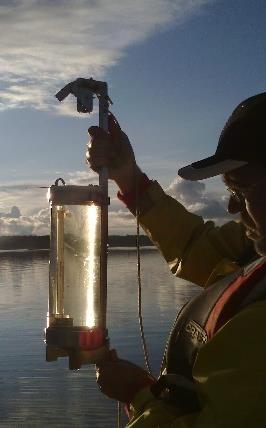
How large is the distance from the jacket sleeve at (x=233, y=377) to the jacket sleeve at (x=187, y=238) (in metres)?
1.67

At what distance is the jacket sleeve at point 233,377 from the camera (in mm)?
1860

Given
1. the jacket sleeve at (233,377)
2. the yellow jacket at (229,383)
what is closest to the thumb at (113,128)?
the yellow jacket at (229,383)

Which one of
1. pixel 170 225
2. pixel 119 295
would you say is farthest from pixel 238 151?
pixel 119 295

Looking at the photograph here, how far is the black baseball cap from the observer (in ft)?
7.61

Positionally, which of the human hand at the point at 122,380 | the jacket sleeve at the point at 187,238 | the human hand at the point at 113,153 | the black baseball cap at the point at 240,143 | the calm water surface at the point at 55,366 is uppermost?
the black baseball cap at the point at 240,143

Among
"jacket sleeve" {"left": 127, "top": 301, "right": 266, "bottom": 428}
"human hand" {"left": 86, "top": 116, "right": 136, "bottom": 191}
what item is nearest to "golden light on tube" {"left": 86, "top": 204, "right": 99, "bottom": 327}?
"human hand" {"left": 86, "top": 116, "right": 136, "bottom": 191}

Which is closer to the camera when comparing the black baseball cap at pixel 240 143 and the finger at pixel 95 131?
the black baseball cap at pixel 240 143

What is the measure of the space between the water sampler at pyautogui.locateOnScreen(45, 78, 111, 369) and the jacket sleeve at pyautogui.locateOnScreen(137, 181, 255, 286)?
62 cm

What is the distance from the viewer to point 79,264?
3.21 metres

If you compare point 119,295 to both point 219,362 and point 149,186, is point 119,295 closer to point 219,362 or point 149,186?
point 149,186

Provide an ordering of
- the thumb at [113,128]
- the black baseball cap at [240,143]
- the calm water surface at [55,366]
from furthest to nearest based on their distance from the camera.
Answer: the calm water surface at [55,366] → the thumb at [113,128] → the black baseball cap at [240,143]

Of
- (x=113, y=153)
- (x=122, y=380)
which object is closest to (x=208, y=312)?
(x=122, y=380)

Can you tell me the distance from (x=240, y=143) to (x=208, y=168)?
151mm

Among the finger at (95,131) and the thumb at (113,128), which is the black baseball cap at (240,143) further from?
Result: the thumb at (113,128)
